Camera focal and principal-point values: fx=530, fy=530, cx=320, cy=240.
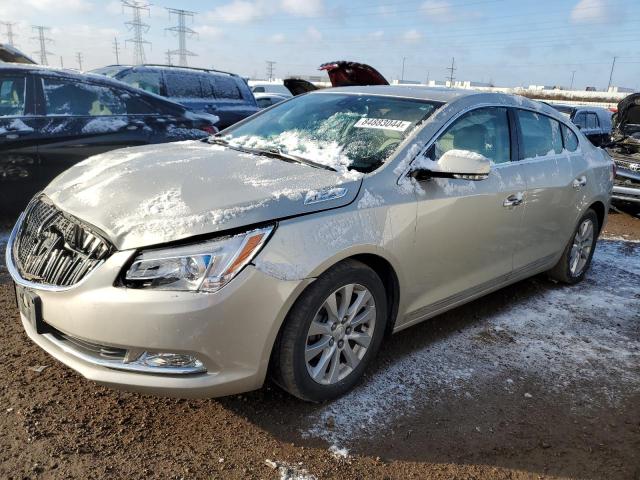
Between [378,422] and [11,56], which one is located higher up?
[11,56]

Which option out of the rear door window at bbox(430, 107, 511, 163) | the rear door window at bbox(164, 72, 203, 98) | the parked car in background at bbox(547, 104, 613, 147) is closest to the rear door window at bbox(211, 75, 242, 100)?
the rear door window at bbox(164, 72, 203, 98)

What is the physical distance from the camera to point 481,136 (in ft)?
11.4

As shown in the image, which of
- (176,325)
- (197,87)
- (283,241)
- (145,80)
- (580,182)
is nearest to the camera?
(176,325)

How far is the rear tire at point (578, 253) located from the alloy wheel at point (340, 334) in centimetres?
254

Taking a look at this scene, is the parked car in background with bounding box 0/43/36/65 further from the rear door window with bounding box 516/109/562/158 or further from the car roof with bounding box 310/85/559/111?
the rear door window with bounding box 516/109/562/158

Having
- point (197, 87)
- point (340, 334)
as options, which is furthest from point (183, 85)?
point (340, 334)

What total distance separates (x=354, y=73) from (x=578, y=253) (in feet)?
9.26

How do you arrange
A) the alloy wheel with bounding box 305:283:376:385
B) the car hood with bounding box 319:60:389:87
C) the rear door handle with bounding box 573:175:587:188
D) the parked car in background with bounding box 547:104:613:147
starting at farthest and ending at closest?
the parked car in background with bounding box 547:104:613:147
the car hood with bounding box 319:60:389:87
the rear door handle with bounding box 573:175:587:188
the alloy wheel with bounding box 305:283:376:385

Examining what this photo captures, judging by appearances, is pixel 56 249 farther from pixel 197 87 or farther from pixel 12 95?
pixel 197 87

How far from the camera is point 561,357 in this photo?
136 inches

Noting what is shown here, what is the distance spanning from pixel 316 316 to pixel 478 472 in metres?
0.99

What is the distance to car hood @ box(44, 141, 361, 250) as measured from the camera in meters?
2.22

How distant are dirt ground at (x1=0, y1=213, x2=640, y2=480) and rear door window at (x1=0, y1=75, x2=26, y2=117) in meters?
2.11

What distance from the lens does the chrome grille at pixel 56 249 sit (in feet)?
7.32
